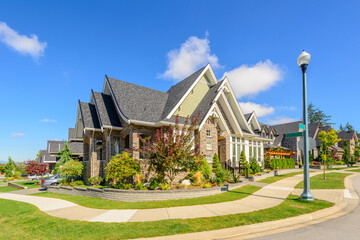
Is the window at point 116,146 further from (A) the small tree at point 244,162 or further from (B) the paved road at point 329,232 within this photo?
(B) the paved road at point 329,232

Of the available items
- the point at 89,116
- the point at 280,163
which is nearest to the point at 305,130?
the point at 89,116

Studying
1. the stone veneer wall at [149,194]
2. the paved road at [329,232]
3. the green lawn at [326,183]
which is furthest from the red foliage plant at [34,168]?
the green lawn at [326,183]

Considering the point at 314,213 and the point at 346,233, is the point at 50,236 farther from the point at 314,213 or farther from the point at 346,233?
the point at 314,213

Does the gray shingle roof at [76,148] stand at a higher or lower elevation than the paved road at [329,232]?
higher

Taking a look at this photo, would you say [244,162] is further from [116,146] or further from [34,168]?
[34,168]

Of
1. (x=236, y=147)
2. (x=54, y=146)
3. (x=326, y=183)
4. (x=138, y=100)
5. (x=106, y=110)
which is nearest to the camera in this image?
(x=326, y=183)

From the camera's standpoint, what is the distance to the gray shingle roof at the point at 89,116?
16219 mm

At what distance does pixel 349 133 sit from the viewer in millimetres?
48812

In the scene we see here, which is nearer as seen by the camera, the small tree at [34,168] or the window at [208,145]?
the window at [208,145]

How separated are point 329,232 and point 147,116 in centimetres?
1282

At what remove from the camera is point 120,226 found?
610 centimetres

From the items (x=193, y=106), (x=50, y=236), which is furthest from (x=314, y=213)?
(x=193, y=106)

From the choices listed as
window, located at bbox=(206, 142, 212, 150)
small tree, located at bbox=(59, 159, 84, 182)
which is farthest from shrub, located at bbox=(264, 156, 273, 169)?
small tree, located at bbox=(59, 159, 84, 182)

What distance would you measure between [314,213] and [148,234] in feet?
A: 20.9
